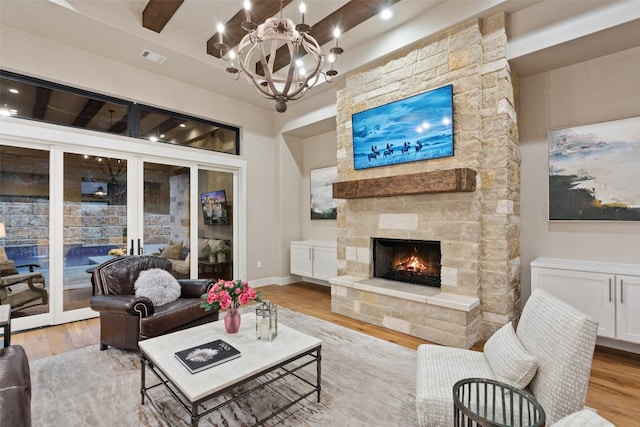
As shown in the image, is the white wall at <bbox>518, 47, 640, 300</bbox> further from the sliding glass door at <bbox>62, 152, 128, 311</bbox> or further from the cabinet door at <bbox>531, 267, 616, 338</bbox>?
the sliding glass door at <bbox>62, 152, 128, 311</bbox>

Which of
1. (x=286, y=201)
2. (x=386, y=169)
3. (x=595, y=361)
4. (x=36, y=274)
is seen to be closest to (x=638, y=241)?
(x=595, y=361)

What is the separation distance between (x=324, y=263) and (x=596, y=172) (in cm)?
386

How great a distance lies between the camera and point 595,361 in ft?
9.47

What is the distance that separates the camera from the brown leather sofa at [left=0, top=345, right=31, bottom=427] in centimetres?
139

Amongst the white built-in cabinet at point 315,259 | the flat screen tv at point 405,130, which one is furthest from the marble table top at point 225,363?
the white built-in cabinet at point 315,259

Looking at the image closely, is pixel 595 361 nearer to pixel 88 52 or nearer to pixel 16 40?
pixel 88 52

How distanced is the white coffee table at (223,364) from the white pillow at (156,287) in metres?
0.93

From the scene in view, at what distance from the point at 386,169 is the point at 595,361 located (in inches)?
113

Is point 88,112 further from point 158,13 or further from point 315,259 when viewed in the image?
point 315,259

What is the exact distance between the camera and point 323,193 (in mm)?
6051

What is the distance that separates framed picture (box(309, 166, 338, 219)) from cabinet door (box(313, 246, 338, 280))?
0.73m

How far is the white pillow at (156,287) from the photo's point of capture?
10.3 ft

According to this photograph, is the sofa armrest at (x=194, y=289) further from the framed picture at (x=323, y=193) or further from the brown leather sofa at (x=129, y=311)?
the framed picture at (x=323, y=193)

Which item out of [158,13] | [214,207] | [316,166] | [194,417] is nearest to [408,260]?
[316,166]
